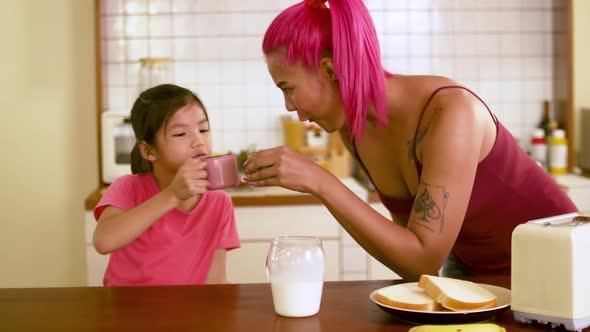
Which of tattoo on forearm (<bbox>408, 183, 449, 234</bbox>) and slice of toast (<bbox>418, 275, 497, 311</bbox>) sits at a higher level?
tattoo on forearm (<bbox>408, 183, 449, 234</bbox>)

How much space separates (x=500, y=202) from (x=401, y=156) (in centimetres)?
24

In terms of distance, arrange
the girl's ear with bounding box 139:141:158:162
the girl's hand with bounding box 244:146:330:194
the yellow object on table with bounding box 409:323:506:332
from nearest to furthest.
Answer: the yellow object on table with bounding box 409:323:506:332 → the girl's hand with bounding box 244:146:330:194 → the girl's ear with bounding box 139:141:158:162

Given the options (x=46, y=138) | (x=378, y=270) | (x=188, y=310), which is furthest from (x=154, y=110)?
(x=46, y=138)

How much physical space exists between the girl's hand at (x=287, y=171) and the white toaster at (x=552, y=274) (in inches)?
17.6

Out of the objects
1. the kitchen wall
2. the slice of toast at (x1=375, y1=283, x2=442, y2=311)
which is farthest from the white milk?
the kitchen wall

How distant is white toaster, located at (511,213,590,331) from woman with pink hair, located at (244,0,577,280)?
1.04 ft

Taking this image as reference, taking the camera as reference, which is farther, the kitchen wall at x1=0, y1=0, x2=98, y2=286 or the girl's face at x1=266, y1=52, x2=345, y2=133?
the kitchen wall at x1=0, y1=0, x2=98, y2=286

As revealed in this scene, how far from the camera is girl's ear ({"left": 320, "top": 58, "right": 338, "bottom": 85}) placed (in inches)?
70.9

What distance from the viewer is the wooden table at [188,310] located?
140 centimetres

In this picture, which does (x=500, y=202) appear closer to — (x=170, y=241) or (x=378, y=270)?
(x=170, y=241)

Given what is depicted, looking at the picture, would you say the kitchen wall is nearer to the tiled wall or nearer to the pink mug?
the tiled wall

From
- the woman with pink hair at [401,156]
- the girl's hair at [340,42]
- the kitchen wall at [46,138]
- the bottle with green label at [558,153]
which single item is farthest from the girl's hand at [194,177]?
the bottle with green label at [558,153]

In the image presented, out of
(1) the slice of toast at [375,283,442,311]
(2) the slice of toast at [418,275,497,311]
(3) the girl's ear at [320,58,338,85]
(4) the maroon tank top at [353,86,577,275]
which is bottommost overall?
A: (1) the slice of toast at [375,283,442,311]

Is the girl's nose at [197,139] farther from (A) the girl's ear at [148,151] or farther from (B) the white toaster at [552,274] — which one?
(B) the white toaster at [552,274]
